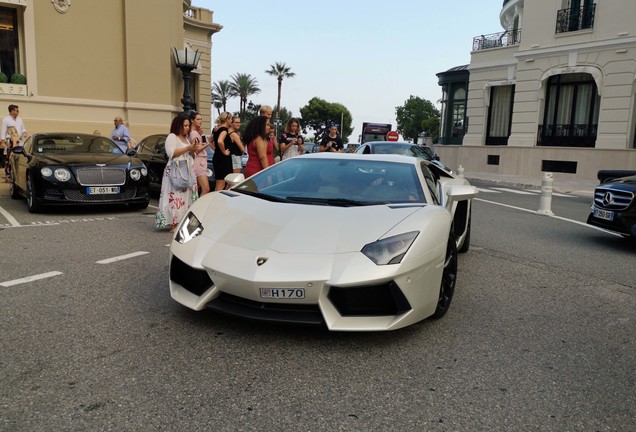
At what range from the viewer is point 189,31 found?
28.0m

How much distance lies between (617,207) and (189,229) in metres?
6.02

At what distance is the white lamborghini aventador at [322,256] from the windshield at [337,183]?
17 mm

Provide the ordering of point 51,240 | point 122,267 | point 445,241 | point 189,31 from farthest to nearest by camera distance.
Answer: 1. point 189,31
2. point 51,240
3. point 122,267
4. point 445,241

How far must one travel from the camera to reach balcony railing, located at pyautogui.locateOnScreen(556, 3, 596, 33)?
22.1 meters

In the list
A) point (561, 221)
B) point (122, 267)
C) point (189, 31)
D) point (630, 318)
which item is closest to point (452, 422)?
point (630, 318)

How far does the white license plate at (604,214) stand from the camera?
7.07 m

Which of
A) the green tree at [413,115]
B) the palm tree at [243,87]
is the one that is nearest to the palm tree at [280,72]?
the palm tree at [243,87]

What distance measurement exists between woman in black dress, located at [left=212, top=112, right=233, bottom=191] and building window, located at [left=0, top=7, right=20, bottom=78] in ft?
39.1

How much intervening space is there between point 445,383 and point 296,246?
3.84 feet

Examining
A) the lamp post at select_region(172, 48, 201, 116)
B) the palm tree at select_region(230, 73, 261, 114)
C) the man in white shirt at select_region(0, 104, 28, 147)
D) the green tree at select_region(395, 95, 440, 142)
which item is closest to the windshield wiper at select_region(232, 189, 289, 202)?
the man in white shirt at select_region(0, 104, 28, 147)

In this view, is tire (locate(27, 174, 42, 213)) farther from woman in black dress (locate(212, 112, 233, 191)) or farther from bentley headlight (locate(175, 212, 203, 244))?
bentley headlight (locate(175, 212, 203, 244))

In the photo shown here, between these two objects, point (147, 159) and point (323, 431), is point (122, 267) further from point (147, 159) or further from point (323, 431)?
point (147, 159)

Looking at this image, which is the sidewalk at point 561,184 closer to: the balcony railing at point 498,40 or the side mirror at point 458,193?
the balcony railing at point 498,40

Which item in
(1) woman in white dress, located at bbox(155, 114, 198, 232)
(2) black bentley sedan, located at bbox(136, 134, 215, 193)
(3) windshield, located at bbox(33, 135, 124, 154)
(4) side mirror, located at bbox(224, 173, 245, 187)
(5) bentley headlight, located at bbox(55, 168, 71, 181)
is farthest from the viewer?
(2) black bentley sedan, located at bbox(136, 134, 215, 193)
